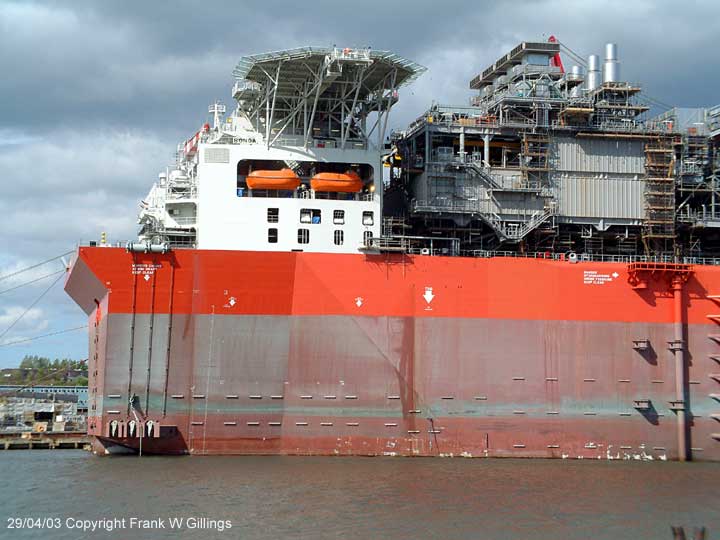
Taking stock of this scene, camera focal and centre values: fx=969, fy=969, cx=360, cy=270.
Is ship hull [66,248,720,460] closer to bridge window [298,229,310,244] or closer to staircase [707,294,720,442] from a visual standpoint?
staircase [707,294,720,442]

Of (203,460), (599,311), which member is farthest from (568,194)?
(203,460)

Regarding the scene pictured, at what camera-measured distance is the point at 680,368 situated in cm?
3100

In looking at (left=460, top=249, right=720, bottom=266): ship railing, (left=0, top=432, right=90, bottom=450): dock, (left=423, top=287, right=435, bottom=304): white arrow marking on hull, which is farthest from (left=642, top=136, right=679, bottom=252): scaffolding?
(left=0, top=432, right=90, bottom=450): dock

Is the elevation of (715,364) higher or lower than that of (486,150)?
lower

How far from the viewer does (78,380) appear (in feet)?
432

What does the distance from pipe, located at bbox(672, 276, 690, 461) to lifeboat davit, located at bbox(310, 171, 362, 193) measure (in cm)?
1090

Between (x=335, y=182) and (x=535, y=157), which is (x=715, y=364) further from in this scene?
(x=335, y=182)

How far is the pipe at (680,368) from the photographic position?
3073 centimetres

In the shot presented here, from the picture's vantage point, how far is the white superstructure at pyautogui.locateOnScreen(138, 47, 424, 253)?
98.1ft

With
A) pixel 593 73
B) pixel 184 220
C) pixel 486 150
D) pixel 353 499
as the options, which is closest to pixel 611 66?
pixel 593 73

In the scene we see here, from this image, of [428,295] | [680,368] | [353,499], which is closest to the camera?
[353,499]

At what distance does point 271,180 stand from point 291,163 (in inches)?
47.8

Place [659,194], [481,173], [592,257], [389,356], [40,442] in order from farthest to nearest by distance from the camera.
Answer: [40,442]
[592,257]
[659,194]
[481,173]
[389,356]

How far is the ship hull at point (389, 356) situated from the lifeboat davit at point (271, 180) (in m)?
2.52
